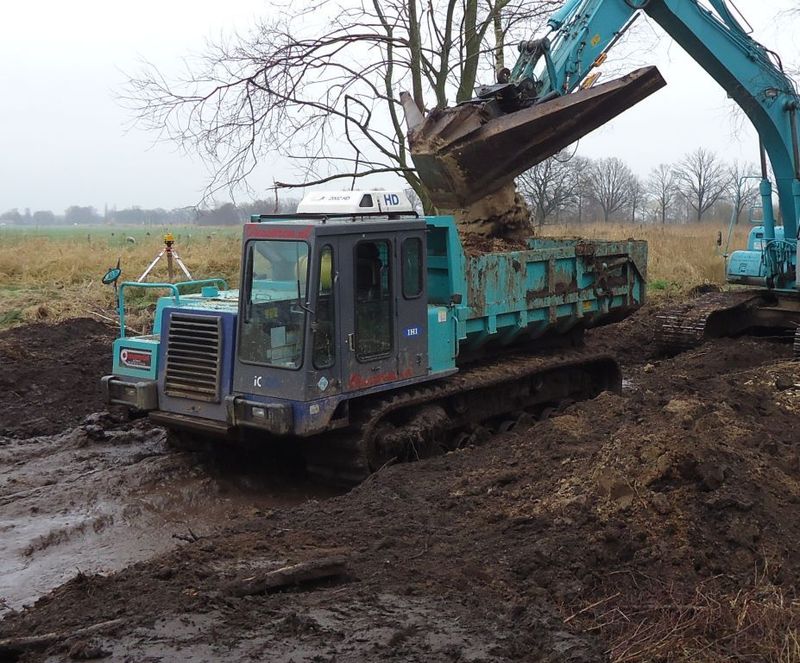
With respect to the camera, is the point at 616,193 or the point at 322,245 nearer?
the point at 322,245

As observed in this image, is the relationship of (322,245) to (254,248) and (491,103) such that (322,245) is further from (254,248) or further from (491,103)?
(491,103)

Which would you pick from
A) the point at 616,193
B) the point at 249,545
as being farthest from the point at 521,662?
the point at 616,193

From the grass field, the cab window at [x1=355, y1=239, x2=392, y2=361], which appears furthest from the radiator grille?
the grass field

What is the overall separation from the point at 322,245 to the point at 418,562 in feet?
9.41

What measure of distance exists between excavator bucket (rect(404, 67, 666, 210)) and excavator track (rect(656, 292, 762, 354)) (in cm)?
461

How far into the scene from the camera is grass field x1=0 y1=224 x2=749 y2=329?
658 inches

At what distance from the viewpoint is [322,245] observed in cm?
729

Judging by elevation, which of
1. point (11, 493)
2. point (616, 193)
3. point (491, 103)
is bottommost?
point (11, 493)

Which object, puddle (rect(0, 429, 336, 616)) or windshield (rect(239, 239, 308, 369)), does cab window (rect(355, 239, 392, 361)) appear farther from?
puddle (rect(0, 429, 336, 616))

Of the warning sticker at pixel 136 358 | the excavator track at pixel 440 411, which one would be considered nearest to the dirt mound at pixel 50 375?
the warning sticker at pixel 136 358

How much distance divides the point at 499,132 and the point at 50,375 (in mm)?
6259

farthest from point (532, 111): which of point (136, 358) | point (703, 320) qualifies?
point (703, 320)

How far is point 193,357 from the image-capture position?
7914mm

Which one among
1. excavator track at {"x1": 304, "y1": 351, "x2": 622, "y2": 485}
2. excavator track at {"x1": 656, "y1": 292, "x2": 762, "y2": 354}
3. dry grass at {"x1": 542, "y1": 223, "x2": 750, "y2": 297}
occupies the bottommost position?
excavator track at {"x1": 304, "y1": 351, "x2": 622, "y2": 485}
